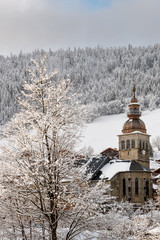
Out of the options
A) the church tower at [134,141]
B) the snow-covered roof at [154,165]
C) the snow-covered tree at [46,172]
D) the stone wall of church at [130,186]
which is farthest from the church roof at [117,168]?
the snow-covered tree at [46,172]

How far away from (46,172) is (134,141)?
176ft

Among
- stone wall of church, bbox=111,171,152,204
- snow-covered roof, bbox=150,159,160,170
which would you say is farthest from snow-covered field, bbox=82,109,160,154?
stone wall of church, bbox=111,171,152,204

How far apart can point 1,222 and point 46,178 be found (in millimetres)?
2351

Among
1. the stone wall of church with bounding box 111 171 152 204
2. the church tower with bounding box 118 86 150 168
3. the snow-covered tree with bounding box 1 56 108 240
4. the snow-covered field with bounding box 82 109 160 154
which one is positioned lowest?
the snow-covered tree with bounding box 1 56 108 240

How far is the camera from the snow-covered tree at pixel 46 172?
13820 millimetres

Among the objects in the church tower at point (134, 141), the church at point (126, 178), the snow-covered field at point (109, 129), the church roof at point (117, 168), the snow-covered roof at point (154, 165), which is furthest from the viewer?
the snow-covered field at point (109, 129)

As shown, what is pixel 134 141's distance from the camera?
66875 mm

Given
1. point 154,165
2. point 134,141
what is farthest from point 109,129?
point 134,141

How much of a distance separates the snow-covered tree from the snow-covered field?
11200 cm

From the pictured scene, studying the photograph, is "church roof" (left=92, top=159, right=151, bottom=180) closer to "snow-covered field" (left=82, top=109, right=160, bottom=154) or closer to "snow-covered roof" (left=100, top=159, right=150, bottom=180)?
"snow-covered roof" (left=100, top=159, right=150, bottom=180)

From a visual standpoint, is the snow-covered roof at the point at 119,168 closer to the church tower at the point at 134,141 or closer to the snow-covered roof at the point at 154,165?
the church tower at the point at 134,141

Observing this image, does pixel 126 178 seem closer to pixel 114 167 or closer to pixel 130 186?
pixel 130 186

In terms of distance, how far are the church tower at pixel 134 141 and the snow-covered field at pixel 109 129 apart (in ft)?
192

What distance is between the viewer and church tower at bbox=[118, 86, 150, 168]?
66562 millimetres
